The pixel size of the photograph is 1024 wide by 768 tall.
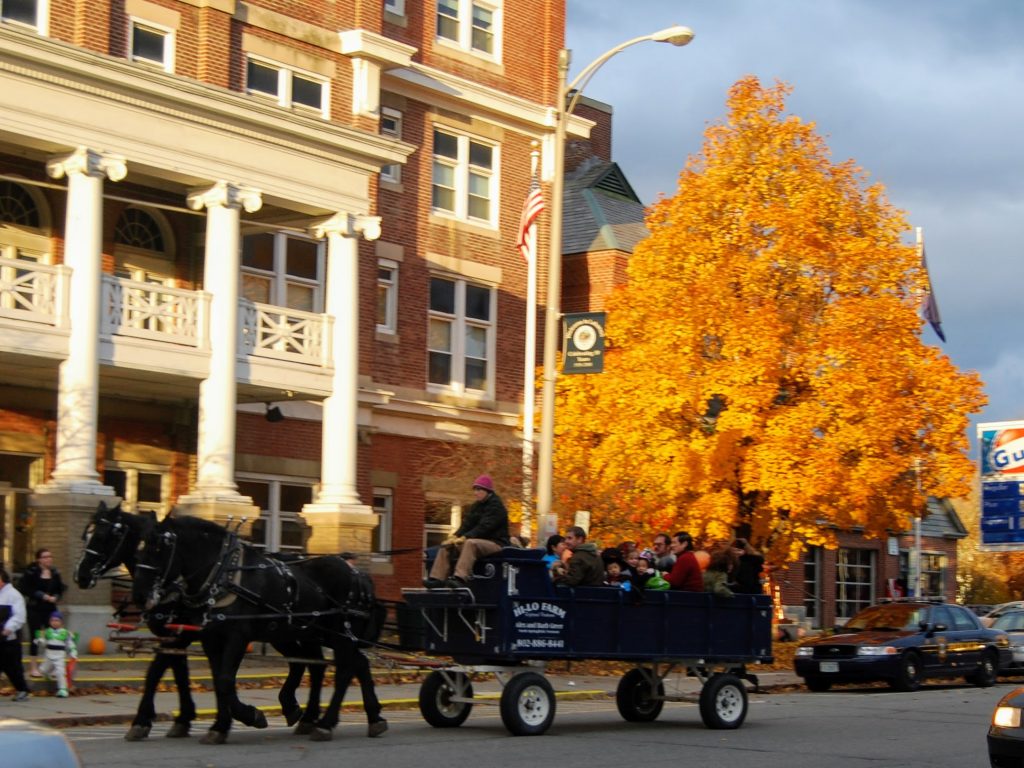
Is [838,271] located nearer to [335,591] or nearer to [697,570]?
[697,570]

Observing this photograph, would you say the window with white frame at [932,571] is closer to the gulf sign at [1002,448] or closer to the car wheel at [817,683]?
the gulf sign at [1002,448]

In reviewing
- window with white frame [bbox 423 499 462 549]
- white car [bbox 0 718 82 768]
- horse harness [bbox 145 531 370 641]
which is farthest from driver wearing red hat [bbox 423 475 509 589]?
window with white frame [bbox 423 499 462 549]

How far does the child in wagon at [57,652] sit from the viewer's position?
1848 centimetres

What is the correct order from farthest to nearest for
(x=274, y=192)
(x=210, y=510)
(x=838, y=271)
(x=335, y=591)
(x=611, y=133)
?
(x=611, y=133) < (x=838, y=271) < (x=274, y=192) < (x=210, y=510) < (x=335, y=591)

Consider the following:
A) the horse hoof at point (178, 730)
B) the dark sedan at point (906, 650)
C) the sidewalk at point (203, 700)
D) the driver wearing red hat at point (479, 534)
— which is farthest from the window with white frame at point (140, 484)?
the driver wearing red hat at point (479, 534)

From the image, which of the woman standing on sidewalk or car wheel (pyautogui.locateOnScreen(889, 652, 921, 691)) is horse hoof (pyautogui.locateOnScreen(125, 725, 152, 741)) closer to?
the woman standing on sidewalk

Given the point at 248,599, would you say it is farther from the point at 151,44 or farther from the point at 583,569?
the point at 151,44

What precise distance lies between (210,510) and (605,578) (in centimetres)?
1001

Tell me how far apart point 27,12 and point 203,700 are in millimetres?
11832

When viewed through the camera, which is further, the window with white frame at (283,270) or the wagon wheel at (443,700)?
the window with white frame at (283,270)

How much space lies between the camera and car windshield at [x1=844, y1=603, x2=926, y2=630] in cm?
2555

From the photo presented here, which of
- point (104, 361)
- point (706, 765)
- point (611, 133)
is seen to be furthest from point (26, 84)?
point (611, 133)

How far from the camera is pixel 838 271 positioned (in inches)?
1086

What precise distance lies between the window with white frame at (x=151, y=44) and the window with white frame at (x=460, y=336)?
792 cm
